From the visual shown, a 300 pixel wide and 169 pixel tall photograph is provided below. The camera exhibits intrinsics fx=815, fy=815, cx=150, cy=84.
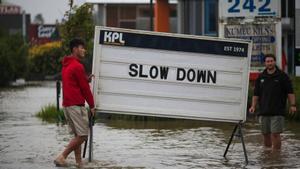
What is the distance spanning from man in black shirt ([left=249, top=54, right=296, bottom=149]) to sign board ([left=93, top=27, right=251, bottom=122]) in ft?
3.02

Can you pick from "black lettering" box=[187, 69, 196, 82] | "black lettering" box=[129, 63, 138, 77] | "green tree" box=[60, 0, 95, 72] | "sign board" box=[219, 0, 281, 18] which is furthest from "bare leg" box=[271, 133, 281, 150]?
"green tree" box=[60, 0, 95, 72]

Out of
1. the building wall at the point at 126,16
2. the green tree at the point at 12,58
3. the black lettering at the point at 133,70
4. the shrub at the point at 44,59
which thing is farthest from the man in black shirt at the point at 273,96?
the building wall at the point at 126,16

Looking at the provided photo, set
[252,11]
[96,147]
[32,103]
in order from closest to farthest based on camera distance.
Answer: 1. [96,147]
2. [252,11]
3. [32,103]

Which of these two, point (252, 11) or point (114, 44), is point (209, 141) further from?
point (252, 11)

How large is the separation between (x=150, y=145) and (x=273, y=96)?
271 cm

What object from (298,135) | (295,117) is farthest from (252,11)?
(298,135)

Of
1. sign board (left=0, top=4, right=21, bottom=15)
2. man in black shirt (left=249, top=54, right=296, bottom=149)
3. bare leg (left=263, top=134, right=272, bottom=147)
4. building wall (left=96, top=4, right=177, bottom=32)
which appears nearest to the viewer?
man in black shirt (left=249, top=54, right=296, bottom=149)

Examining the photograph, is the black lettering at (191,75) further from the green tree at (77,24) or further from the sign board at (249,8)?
the green tree at (77,24)

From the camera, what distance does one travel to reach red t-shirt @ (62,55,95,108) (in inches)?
481

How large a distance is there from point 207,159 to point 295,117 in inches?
275

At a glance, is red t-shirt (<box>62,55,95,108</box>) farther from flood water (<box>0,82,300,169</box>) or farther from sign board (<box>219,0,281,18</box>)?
sign board (<box>219,0,281,18</box>)

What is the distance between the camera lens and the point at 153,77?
13.1m

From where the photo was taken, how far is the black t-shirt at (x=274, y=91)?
45.7 ft

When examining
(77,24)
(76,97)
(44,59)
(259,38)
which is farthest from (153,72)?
(44,59)
